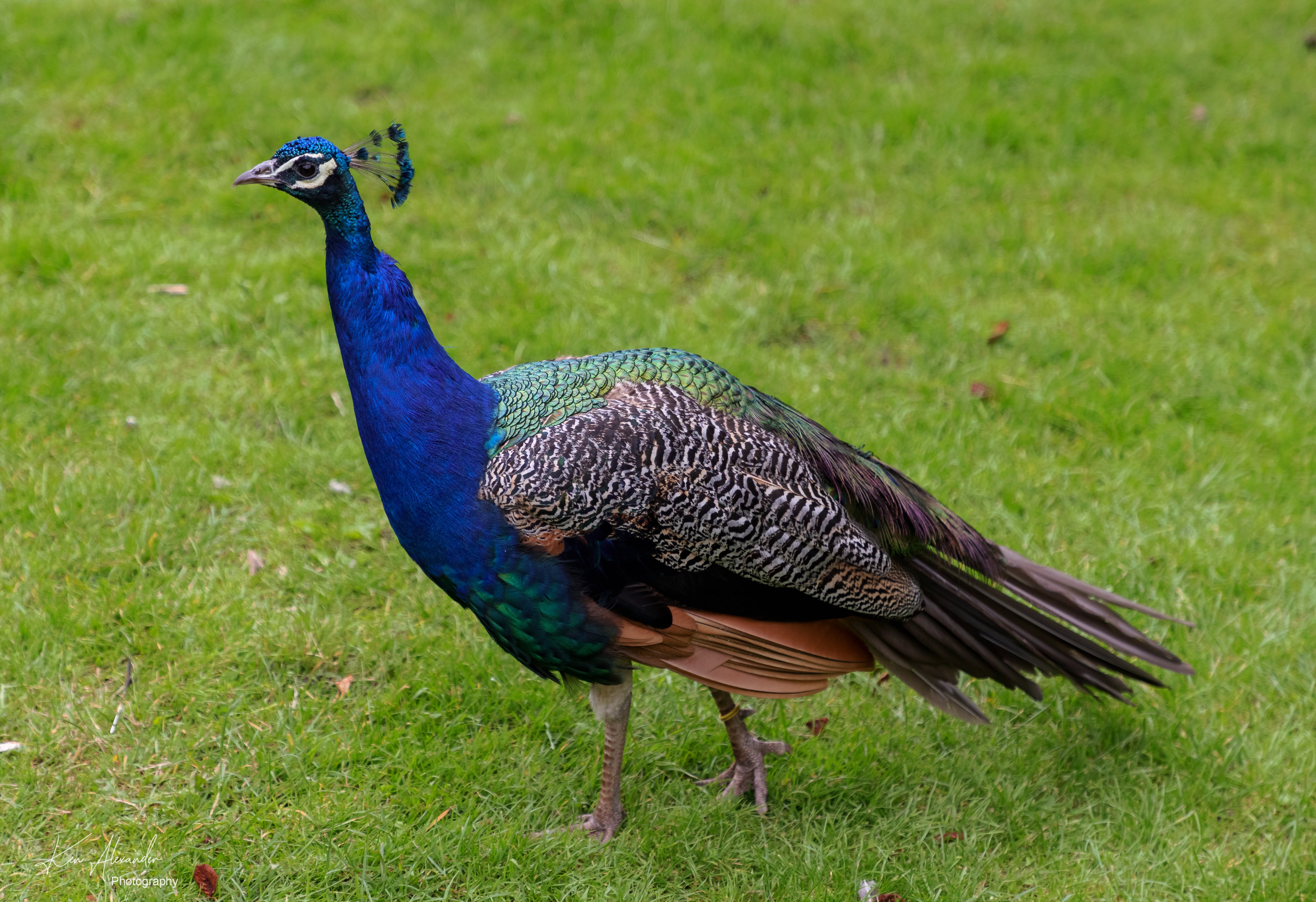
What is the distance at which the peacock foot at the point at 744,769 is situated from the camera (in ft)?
12.5

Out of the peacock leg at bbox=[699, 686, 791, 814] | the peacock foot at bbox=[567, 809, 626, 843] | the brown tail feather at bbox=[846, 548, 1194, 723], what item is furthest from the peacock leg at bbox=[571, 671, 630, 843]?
the brown tail feather at bbox=[846, 548, 1194, 723]

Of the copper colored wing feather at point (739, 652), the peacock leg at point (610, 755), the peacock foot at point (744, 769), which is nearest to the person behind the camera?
the copper colored wing feather at point (739, 652)

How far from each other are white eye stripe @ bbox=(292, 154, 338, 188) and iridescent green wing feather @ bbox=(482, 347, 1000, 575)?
2.56 feet

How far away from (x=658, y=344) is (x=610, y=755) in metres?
2.38

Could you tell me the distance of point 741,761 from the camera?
3.85 metres

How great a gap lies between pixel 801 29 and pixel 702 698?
15.7ft

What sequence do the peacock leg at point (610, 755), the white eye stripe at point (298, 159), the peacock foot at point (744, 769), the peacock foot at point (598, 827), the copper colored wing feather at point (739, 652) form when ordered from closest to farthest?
the white eye stripe at point (298, 159)
the copper colored wing feather at point (739, 652)
the peacock leg at point (610, 755)
the peacock foot at point (598, 827)
the peacock foot at point (744, 769)

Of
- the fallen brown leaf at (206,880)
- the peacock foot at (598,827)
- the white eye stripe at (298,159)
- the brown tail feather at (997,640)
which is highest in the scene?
the white eye stripe at (298,159)

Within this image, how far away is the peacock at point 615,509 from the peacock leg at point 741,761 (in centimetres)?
7

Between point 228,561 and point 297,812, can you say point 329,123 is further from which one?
point 297,812

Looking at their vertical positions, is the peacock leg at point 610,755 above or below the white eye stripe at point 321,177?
below

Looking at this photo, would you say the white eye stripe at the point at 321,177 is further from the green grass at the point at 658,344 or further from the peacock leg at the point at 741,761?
the peacock leg at the point at 741,761

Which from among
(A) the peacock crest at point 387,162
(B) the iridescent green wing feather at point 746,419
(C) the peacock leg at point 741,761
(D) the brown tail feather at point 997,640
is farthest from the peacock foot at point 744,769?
(A) the peacock crest at point 387,162

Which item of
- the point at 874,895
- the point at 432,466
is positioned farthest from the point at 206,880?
the point at 874,895
